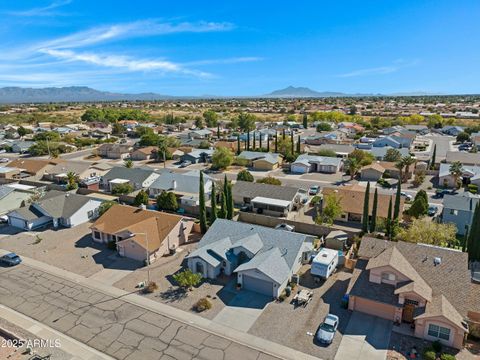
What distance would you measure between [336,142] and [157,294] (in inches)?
3897

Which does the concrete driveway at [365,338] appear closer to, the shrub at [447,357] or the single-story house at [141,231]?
the shrub at [447,357]

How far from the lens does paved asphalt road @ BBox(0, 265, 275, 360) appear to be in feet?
85.6

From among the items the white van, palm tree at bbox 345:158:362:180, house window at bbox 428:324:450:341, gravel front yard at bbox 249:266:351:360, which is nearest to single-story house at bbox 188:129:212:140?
palm tree at bbox 345:158:362:180

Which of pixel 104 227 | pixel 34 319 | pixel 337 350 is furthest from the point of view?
pixel 104 227

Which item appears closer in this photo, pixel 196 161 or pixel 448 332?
pixel 448 332

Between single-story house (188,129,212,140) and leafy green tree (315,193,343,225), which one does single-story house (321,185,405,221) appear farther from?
single-story house (188,129,212,140)

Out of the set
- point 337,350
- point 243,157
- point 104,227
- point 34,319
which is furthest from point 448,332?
point 243,157

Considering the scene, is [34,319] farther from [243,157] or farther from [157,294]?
[243,157]

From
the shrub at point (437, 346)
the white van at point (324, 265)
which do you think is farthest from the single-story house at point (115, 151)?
the shrub at point (437, 346)

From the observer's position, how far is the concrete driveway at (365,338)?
84.1 feet

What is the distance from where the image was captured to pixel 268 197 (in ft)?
190

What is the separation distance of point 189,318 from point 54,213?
32653 mm

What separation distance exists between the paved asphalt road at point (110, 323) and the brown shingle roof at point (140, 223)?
8.74 meters

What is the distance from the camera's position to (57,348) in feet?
86.7
